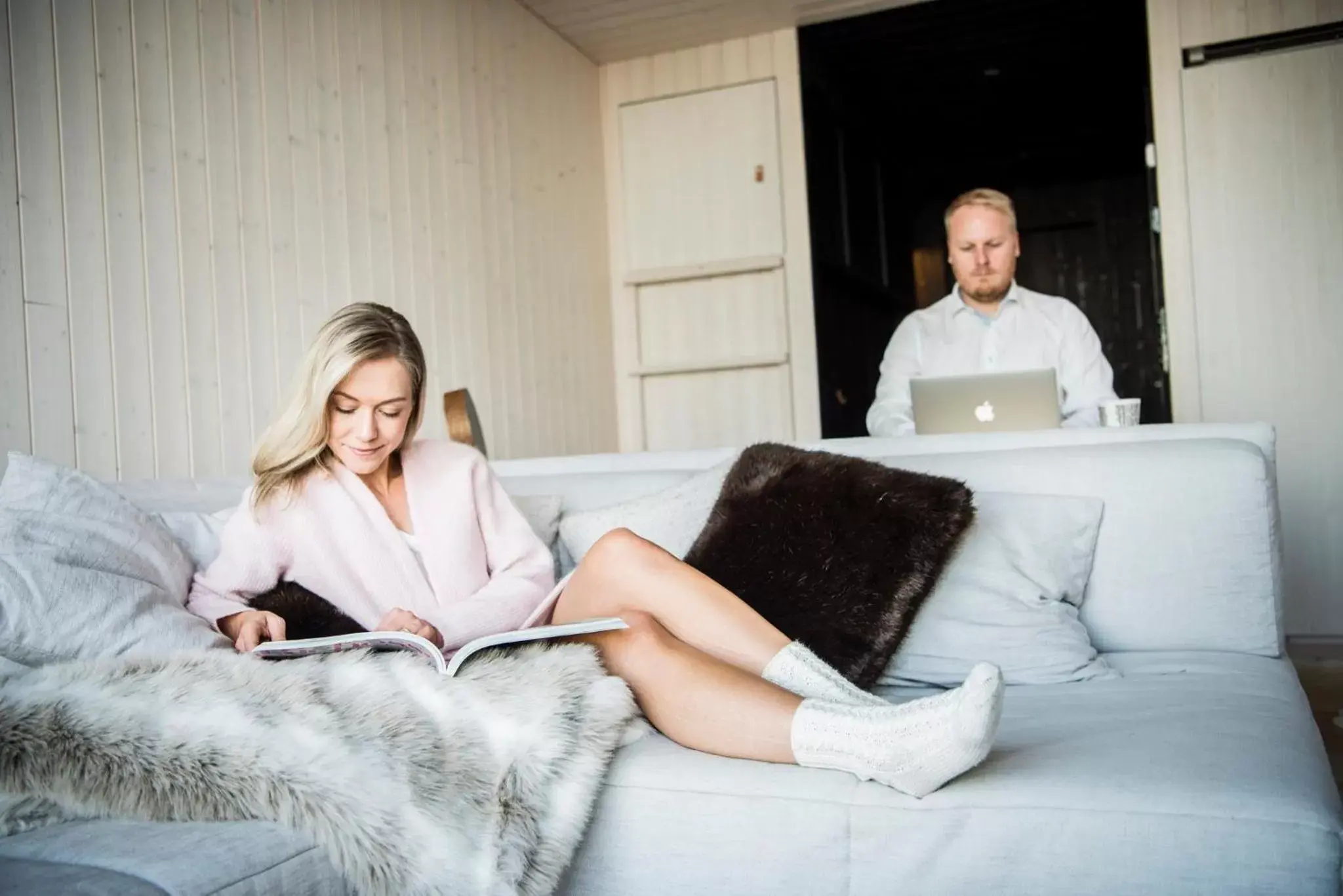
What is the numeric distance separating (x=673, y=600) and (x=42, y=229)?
1779 mm

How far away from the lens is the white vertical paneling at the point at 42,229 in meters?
2.35

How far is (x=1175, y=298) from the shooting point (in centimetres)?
434

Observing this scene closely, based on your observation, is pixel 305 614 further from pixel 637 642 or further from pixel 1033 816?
pixel 1033 816

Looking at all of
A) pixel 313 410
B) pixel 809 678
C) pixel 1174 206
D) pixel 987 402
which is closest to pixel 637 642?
pixel 809 678

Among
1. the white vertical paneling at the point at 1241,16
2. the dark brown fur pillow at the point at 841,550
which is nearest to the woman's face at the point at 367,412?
the dark brown fur pillow at the point at 841,550

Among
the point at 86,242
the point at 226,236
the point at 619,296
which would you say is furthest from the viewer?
the point at 619,296

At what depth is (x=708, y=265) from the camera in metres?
5.14

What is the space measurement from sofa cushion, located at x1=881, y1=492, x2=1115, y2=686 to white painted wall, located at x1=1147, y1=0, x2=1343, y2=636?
282 centimetres

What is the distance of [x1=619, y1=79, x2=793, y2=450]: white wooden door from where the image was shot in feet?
16.6

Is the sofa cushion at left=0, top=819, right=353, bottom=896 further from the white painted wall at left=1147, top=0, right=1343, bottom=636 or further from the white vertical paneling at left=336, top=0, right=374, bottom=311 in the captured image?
the white painted wall at left=1147, top=0, right=1343, bottom=636

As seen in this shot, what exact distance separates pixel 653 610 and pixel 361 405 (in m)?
0.62

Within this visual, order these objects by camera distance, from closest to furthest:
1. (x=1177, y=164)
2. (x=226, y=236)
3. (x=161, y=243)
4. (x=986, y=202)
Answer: (x=161, y=243), (x=226, y=236), (x=986, y=202), (x=1177, y=164)

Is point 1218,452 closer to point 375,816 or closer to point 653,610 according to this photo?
point 653,610

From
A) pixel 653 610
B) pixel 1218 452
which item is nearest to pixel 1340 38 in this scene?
pixel 1218 452
